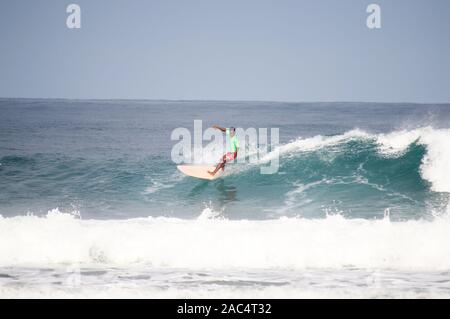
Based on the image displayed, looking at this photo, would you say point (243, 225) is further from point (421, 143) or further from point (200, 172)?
point (421, 143)

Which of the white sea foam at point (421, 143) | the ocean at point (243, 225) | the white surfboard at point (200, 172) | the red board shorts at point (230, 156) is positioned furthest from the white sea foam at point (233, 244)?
the white surfboard at point (200, 172)

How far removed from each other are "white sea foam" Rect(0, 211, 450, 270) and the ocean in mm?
28

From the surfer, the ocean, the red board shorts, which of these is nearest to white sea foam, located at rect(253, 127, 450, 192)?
the ocean

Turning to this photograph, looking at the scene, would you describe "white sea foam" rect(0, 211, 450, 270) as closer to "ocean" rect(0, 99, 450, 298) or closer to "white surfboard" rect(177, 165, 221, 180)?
"ocean" rect(0, 99, 450, 298)

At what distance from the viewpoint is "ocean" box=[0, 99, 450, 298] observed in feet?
25.1

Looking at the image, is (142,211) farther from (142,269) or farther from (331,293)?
(331,293)

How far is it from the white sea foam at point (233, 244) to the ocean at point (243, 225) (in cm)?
3

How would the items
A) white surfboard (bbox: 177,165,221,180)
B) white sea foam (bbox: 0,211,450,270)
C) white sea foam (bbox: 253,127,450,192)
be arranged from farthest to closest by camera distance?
white surfboard (bbox: 177,165,221,180) → white sea foam (bbox: 253,127,450,192) → white sea foam (bbox: 0,211,450,270)

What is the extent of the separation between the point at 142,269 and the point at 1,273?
2505 mm

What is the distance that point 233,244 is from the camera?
9422mm

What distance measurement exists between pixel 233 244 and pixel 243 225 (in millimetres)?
1220

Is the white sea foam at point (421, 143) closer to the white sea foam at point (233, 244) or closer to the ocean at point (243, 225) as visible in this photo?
the ocean at point (243, 225)

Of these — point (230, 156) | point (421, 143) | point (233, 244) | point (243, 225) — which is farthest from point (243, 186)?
point (421, 143)

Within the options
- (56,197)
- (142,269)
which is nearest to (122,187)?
(56,197)
